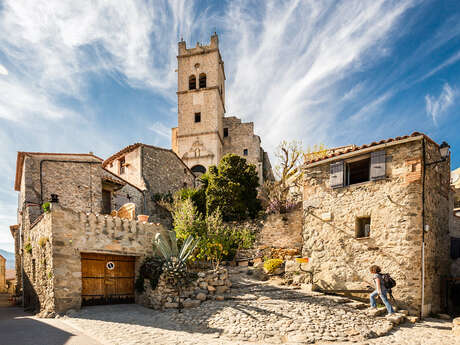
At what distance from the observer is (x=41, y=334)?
8039 millimetres

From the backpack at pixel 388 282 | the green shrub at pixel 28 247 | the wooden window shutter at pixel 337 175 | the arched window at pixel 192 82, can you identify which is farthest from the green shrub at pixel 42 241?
the arched window at pixel 192 82

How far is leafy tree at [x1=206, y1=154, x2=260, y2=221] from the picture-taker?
1916cm

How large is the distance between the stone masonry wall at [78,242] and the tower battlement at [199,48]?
28350 mm

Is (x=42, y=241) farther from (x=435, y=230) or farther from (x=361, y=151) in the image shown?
(x=435, y=230)

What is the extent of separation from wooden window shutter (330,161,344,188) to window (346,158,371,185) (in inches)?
12.7

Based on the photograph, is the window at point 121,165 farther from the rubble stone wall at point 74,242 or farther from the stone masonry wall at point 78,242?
the stone masonry wall at point 78,242

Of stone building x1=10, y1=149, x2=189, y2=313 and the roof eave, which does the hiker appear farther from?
stone building x1=10, y1=149, x2=189, y2=313

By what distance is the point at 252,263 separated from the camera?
52.2 ft

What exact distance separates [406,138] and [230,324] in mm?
8409

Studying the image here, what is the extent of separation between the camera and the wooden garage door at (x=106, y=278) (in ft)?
38.0

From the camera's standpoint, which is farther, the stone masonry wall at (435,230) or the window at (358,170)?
the window at (358,170)

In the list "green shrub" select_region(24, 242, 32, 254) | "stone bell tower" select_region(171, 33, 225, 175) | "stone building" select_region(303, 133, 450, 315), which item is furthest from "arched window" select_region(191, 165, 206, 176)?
"stone building" select_region(303, 133, 450, 315)

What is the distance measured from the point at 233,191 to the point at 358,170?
27.9 ft

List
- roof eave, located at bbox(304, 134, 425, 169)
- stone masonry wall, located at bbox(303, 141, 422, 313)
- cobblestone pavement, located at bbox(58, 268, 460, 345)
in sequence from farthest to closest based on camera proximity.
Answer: roof eave, located at bbox(304, 134, 425, 169) < stone masonry wall, located at bbox(303, 141, 422, 313) < cobblestone pavement, located at bbox(58, 268, 460, 345)
